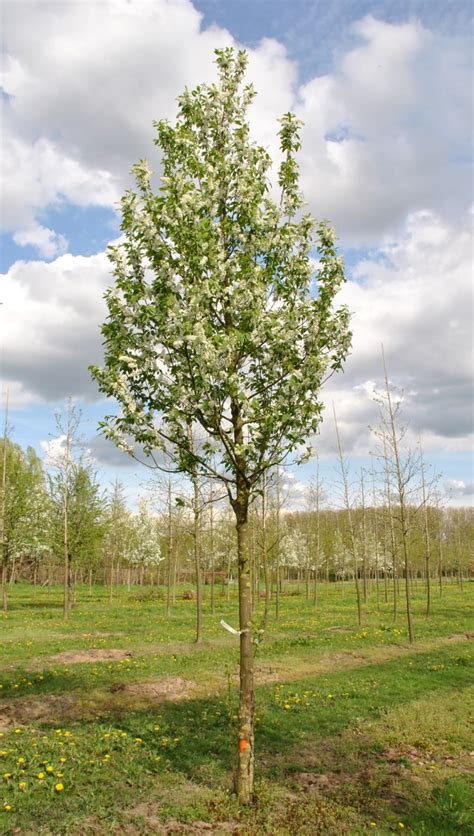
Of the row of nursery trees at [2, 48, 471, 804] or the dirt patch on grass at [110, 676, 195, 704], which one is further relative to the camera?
the dirt patch on grass at [110, 676, 195, 704]

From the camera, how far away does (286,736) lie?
949 centimetres

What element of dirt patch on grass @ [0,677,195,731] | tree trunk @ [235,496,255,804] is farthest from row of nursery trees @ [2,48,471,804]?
dirt patch on grass @ [0,677,195,731]

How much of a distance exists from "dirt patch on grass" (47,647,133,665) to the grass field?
6cm

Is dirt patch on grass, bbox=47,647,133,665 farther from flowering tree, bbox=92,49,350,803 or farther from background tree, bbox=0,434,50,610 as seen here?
background tree, bbox=0,434,50,610

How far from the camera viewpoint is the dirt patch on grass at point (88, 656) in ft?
51.4

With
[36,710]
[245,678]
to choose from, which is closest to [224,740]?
[245,678]

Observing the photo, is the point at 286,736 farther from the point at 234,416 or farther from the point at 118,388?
the point at 118,388

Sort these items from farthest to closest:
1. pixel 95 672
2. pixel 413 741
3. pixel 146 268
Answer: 1. pixel 95 672
2. pixel 413 741
3. pixel 146 268

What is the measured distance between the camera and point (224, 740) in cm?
912

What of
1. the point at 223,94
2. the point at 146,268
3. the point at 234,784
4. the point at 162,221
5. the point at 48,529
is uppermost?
the point at 223,94

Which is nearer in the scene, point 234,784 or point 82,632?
point 234,784

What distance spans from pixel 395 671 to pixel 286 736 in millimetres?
6615

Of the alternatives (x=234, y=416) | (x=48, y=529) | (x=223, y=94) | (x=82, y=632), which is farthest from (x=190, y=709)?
(x=48, y=529)

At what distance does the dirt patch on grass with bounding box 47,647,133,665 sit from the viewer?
15.7 metres
